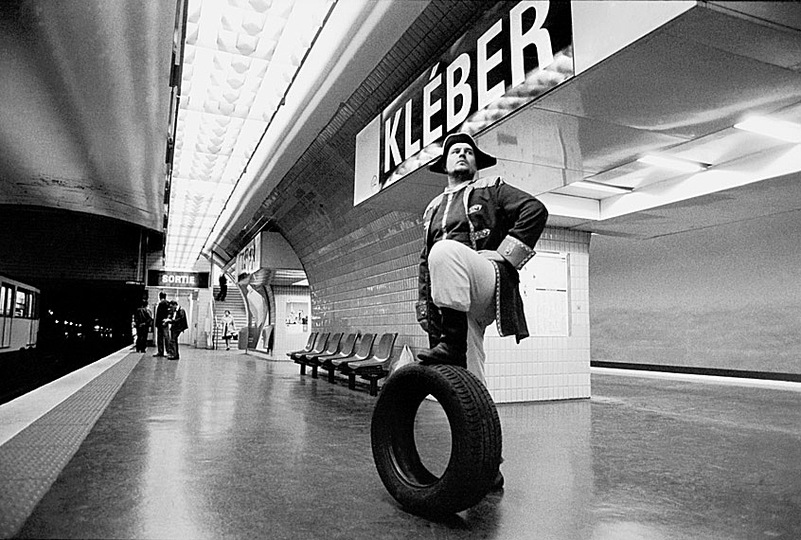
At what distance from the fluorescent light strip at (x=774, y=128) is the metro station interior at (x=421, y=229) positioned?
0.03m

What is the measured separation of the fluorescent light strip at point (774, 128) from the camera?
14.1ft

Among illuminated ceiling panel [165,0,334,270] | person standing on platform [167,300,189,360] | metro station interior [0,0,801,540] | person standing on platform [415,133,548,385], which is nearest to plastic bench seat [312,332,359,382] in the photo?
metro station interior [0,0,801,540]

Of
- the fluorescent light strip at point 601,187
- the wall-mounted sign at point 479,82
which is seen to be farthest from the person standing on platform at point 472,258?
the fluorescent light strip at point 601,187

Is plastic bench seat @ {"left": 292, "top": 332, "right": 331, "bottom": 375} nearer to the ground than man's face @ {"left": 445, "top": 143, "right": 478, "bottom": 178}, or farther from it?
nearer to the ground

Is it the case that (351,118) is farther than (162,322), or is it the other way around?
(162,322)

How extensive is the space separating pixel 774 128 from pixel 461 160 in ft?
12.1

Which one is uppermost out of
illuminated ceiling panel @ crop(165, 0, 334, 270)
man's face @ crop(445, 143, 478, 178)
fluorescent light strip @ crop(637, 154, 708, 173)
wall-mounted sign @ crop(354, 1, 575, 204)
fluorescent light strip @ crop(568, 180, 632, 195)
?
illuminated ceiling panel @ crop(165, 0, 334, 270)

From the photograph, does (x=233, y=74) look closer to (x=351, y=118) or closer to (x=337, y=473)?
(x=351, y=118)

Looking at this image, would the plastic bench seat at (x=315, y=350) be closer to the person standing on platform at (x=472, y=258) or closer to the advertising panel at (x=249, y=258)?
the advertising panel at (x=249, y=258)

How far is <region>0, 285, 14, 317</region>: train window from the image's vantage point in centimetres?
1075

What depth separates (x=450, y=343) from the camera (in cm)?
219

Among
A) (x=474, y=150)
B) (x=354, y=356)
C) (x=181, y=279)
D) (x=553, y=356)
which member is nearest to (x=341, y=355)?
(x=354, y=356)

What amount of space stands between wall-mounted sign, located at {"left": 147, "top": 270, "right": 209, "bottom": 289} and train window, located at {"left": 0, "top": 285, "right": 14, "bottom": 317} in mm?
9316

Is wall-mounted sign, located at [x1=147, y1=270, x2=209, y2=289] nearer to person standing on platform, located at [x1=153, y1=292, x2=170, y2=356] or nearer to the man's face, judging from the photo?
person standing on platform, located at [x1=153, y1=292, x2=170, y2=356]
